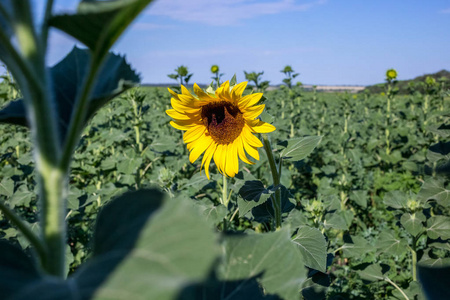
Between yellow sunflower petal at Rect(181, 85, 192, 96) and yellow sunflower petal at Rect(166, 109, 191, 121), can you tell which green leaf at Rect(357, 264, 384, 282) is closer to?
yellow sunflower petal at Rect(166, 109, 191, 121)

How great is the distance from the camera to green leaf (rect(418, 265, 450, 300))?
21.1 inches

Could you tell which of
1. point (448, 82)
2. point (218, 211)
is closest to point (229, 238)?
point (218, 211)

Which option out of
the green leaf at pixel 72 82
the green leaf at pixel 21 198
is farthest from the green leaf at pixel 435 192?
the green leaf at pixel 21 198

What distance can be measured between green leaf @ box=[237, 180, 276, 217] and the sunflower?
102 mm

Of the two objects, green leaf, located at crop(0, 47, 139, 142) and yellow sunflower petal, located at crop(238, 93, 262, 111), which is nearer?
green leaf, located at crop(0, 47, 139, 142)

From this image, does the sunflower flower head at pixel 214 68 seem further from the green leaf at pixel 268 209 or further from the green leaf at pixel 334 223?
the green leaf at pixel 268 209

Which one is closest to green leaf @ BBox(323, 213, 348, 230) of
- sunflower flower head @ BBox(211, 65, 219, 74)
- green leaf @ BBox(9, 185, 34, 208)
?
green leaf @ BBox(9, 185, 34, 208)

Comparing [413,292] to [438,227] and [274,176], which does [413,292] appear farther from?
[274,176]

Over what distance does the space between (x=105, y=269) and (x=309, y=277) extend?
167cm

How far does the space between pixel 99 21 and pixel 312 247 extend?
144 centimetres

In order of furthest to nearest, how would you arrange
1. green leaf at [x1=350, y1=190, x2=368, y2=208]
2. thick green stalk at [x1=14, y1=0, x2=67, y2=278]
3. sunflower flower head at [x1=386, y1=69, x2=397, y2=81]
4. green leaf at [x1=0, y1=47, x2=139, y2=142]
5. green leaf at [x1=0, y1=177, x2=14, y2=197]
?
sunflower flower head at [x1=386, y1=69, x2=397, y2=81] < green leaf at [x1=350, y1=190, x2=368, y2=208] < green leaf at [x1=0, y1=177, x2=14, y2=197] < green leaf at [x1=0, y1=47, x2=139, y2=142] < thick green stalk at [x1=14, y1=0, x2=67, y2=278]

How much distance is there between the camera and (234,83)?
1.62 meters

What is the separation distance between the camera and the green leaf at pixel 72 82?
60 cm

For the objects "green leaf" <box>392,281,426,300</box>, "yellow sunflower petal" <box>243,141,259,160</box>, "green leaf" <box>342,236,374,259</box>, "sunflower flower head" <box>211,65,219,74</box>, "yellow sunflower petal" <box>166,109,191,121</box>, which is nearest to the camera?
"yellow sunflower petal" <box>243,141,259,160</box>
